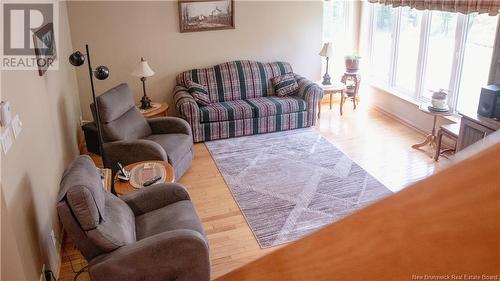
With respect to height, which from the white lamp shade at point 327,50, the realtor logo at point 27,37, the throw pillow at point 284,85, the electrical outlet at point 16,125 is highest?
the realtor logo at point 27,37

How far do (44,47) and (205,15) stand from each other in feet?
8.45

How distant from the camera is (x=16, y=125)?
2.31 m

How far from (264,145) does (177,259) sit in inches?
110

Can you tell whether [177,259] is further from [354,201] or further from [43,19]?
[43,19]

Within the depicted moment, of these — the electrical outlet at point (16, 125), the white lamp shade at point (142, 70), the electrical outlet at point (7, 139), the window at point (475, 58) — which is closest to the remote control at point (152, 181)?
the electrical outlet at point (16, 125)

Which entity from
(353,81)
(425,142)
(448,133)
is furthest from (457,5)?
(353,81)

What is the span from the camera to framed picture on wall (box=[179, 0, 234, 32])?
17.6 feet

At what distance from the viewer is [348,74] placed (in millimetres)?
6133

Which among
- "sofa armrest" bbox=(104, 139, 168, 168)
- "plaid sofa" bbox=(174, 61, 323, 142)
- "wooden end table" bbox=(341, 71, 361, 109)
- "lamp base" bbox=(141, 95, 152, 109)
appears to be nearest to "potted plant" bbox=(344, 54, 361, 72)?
"wooden end table" bbox=(341, 71, 361, 109)

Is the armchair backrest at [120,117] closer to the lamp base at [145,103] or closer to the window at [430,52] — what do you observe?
the lamp base at [145,103]

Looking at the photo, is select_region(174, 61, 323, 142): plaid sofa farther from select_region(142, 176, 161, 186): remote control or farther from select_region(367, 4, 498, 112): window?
select_region(142, 176, 161, 186): remote control

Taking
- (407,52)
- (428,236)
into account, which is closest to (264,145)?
(407,52)

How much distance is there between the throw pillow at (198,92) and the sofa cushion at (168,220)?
8.24ft

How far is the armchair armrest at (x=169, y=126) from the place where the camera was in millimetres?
4426
